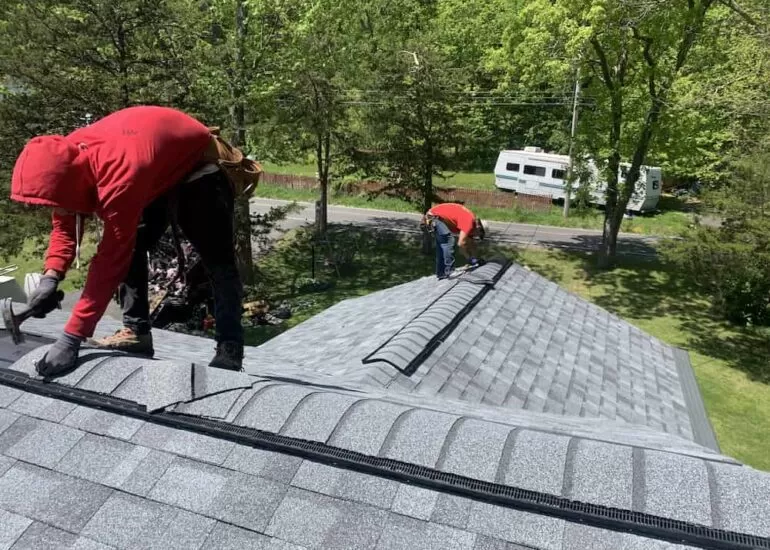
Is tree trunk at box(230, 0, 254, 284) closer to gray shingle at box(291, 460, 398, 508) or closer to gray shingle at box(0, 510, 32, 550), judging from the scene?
gray shingle at box(0, 510, 32, 550)

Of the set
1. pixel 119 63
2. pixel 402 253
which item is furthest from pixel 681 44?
pixel 119 63

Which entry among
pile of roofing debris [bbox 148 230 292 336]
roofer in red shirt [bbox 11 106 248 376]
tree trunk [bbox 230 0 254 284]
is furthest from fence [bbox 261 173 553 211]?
roofer in red shirt [bbox 11 106 248 376]

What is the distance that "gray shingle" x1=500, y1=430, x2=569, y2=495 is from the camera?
2242 mm

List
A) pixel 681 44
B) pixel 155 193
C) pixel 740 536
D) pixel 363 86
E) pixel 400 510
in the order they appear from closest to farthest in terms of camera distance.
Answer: pixel 740 536 → pixel 400 510 → pixel 155 193 → pixel 681 44 → pixel 363 86

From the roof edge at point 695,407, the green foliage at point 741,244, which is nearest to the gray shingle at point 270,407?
the roof edge at point 695,407

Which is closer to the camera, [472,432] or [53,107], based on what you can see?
[472,432]

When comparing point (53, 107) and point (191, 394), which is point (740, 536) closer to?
point (191, 394)

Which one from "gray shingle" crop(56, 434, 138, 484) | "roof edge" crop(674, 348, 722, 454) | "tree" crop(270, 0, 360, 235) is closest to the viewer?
"gray shingle" crop(56, 434, 138, 484)

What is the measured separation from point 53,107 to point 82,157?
11453 millimetres

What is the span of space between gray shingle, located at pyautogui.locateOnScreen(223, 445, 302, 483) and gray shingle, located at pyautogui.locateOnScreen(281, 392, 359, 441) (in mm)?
134

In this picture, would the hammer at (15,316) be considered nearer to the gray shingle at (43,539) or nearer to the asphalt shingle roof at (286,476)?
the asphalt shingle roof at (286,476)

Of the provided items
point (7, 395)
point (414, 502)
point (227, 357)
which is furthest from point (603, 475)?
point (7, 395)

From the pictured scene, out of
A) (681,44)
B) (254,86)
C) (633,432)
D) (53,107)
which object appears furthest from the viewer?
(681,44)

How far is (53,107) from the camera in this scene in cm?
1252
